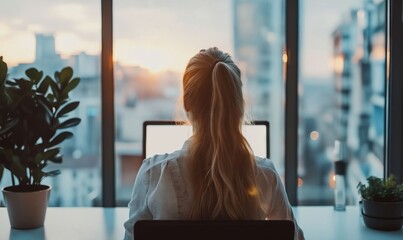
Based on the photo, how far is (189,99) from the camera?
1.65 meters

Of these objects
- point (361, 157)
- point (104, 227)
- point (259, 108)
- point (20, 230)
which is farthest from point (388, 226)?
point (20, 230)

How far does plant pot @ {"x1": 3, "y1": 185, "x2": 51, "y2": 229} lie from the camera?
2.30 m

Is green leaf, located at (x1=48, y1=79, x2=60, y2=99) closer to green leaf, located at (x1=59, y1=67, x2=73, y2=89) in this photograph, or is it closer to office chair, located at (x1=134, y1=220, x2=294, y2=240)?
green leaf, located at (x1=59, y1=67, x2=73, y2=89)

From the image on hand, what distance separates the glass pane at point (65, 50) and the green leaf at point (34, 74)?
23.4 inches

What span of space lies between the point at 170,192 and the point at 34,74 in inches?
41.0

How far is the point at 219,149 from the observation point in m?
1.60

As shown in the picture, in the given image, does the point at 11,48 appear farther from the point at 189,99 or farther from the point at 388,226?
the point at 388,226

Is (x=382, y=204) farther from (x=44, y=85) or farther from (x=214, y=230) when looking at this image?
(x=44, y=85)

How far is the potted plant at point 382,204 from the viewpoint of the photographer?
7.41 feet

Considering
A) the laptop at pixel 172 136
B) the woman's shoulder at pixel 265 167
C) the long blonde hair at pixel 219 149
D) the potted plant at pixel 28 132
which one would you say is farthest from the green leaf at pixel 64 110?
the woman's shoulder at pixel 265 167

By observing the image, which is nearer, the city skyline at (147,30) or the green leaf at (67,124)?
the green leaf at (67,124)

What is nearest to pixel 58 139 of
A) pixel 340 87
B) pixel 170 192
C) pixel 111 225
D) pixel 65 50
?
pixel 111 225

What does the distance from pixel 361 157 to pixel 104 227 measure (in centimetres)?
150

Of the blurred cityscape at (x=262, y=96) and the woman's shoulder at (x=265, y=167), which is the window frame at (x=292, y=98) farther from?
the woman's shoulder at (x=265, y=167)
